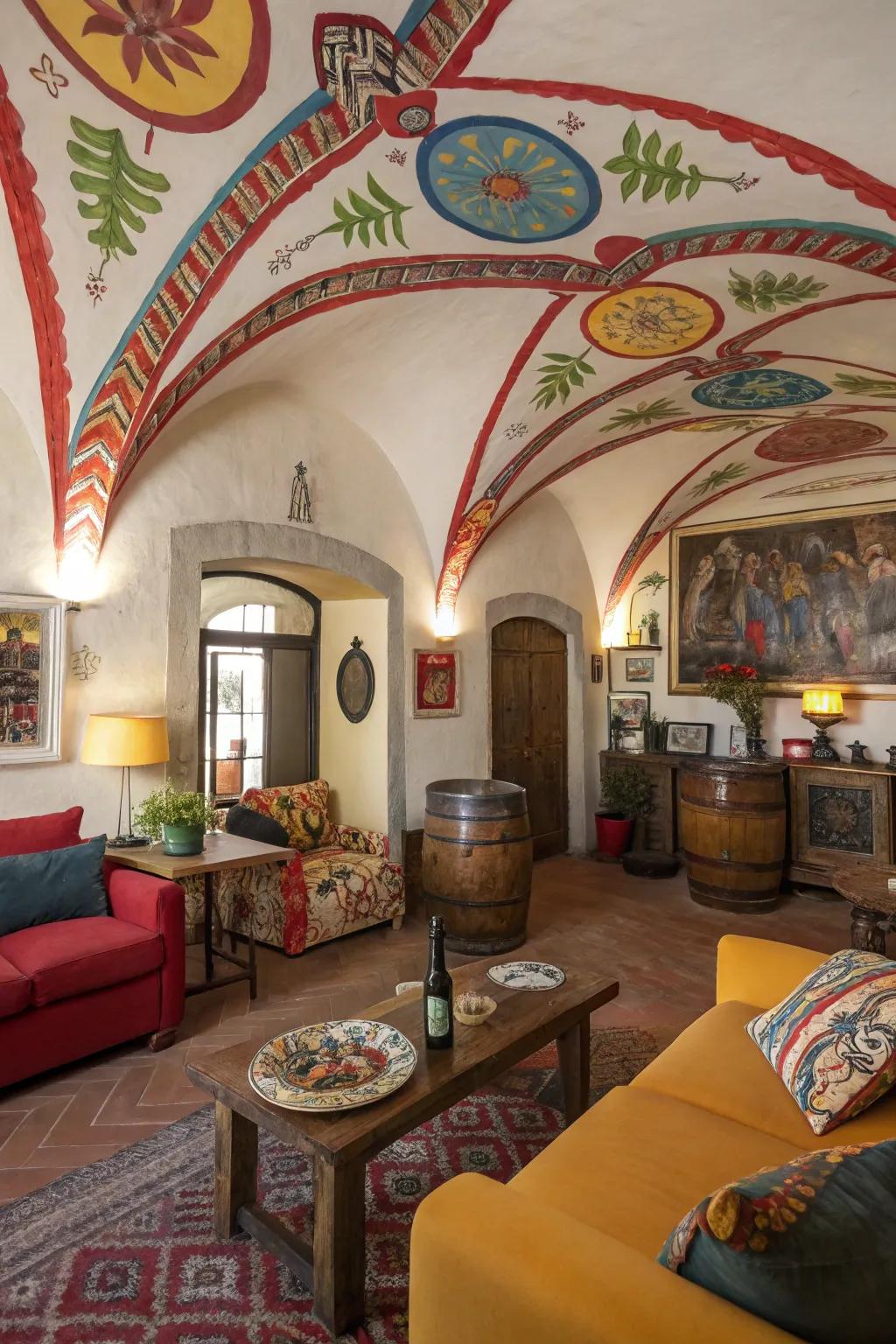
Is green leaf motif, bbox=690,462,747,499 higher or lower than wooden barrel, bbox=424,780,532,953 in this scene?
higher

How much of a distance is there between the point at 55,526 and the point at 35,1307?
124 inches

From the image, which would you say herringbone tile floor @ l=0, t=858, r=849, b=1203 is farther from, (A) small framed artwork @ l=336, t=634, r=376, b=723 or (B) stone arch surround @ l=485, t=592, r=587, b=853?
(A) small framed artwork @ l=336, t=634, r=376, b=723

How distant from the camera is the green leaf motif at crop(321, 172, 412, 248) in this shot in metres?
3.01

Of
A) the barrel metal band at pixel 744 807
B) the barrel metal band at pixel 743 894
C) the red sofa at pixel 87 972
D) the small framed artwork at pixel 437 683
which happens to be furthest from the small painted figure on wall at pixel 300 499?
the barrel metal band at pixel 743 894

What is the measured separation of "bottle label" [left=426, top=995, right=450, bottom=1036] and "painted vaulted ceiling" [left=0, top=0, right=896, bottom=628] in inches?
114

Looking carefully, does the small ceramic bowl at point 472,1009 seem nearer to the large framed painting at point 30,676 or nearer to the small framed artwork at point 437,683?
the large framed painting at point 30,676

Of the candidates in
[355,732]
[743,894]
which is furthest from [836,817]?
[355,732]

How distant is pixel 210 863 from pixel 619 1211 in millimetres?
2530

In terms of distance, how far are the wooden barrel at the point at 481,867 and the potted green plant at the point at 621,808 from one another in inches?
103

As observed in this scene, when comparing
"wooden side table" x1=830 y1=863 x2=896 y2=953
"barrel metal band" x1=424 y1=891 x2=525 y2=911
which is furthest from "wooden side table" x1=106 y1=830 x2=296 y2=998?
"wooden side table" x1=830 y1=863 x2=896 y2=953

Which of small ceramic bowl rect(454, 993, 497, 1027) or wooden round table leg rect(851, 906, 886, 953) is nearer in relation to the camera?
small ceramic bowl rect(454, 993, 497, 1027)

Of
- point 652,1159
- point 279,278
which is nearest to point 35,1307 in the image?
point 652,1159

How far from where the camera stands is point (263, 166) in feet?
8.92

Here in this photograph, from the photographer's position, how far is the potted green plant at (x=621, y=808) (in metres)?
7.12
